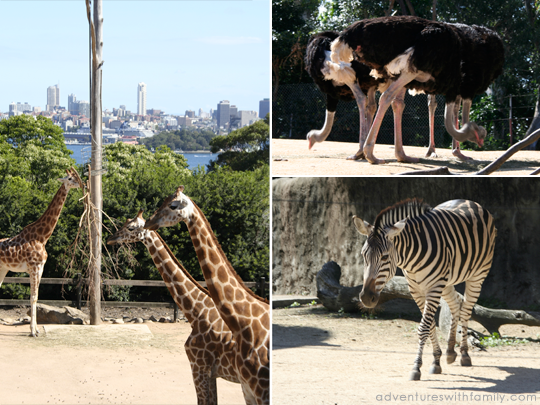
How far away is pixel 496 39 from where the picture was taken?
3447mm

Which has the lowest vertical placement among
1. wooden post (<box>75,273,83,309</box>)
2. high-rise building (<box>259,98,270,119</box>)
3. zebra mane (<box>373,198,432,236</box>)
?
wooden post (<box>75,273,83,309</box>)

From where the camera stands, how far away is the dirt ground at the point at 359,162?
10.3 ft

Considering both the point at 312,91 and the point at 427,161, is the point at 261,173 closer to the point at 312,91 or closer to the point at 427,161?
the point at 312,91

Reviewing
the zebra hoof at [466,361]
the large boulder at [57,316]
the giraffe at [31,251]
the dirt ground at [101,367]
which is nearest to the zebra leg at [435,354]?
the zebra hoof at [466,361]

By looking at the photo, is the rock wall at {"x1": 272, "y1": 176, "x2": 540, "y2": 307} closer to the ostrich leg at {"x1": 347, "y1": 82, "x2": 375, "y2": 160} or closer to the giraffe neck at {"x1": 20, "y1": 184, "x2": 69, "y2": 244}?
the ostrich leg at {"x1": 347, "y1": 82, "x2": 375, "y2": 160}

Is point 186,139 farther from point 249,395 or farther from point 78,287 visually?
point 249,395

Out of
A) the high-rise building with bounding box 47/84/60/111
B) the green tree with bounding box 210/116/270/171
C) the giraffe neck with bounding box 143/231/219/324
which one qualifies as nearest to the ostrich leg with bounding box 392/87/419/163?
the giraffe neck with bounding box 143/231/219/324

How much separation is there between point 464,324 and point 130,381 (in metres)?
2.93

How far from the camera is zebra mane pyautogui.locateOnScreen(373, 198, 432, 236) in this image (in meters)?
3.45

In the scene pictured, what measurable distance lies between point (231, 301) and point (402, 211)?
1.30 metres

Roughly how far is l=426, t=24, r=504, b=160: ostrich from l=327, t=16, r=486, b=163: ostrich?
0.07 metres

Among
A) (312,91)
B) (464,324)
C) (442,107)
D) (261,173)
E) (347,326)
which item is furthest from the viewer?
(261,173)

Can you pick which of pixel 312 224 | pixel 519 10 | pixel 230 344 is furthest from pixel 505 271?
pixel 230 344

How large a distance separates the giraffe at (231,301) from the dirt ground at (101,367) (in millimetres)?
1786
